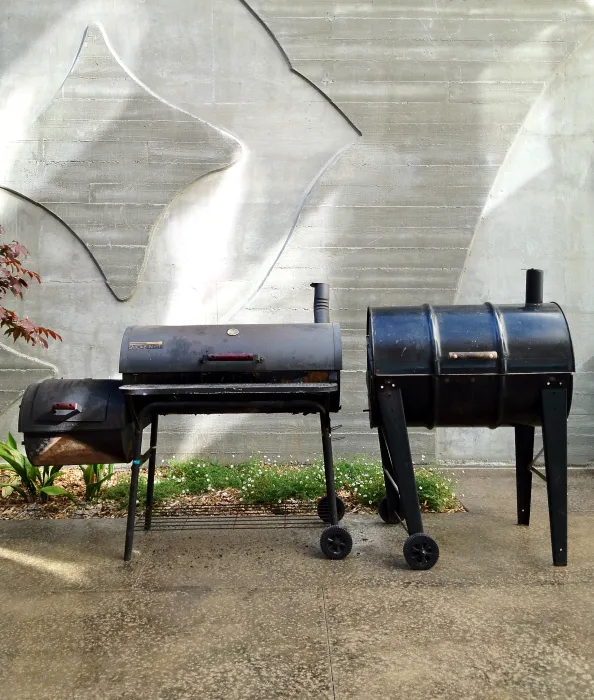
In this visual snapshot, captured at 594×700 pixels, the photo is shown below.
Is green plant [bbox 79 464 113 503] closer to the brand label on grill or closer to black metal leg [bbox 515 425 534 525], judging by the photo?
the brand label on grill

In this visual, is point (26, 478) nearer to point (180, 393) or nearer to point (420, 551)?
point (180, 393)

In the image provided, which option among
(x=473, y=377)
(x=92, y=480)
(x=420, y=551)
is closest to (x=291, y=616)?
(x=420, y=551)

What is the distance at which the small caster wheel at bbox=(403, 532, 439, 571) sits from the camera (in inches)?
160

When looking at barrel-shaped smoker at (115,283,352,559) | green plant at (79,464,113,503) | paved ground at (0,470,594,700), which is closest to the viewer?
paved ground at (0,470,594,700)

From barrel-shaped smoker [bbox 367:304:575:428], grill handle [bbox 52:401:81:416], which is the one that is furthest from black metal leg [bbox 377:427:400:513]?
grill handle [bbox 52:401:81:416]

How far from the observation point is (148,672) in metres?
2.90

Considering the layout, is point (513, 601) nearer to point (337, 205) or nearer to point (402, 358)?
point (402, 358)

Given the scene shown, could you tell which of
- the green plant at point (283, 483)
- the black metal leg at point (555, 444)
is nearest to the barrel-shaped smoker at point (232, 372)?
the green plant at point (283, 483)

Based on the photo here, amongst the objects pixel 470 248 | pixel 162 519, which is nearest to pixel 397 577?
pixel 162 519

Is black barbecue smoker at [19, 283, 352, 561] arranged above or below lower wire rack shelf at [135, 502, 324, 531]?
above

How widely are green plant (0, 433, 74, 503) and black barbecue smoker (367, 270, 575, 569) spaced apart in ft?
9.76

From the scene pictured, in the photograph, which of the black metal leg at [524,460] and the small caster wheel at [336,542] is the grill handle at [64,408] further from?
the black metal leg at [524,460]

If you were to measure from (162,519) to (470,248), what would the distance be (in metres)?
4.13

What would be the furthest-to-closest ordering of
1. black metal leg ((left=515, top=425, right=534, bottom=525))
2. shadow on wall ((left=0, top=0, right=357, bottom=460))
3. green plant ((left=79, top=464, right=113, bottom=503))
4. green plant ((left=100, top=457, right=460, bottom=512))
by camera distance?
1. shadow on wall ((left=0, top=0, right=357, bottom=460))
2. green plant ((left=79, top=464, right=113, bottom=503))
3. green plant ((left=100, top=457, right=460, bottom=512))
4. black metal leg ((left=515, top=425, right=534, bottom=525))
